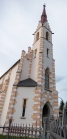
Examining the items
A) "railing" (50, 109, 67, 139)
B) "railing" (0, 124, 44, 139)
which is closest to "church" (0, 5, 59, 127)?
"railing" (0, 124, 44, 139)

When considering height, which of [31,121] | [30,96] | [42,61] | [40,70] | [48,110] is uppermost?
[42,61]

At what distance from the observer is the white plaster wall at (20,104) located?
37.4ft

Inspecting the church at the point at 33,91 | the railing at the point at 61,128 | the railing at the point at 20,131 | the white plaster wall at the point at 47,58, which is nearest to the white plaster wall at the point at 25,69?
the church at the point at 33,91

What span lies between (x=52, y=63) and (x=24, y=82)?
5.62 metres

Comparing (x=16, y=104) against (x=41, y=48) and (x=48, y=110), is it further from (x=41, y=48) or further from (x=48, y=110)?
(x=41, y=48)

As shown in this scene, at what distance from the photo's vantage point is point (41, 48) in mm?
16375

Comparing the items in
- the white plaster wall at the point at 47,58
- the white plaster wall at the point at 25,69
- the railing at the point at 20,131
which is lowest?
the railing at the point at 20,131

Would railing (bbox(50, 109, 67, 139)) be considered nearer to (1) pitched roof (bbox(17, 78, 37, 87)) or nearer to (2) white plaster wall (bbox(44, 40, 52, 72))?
(1) pitched roof (bbox(17, 78, 37, 87))

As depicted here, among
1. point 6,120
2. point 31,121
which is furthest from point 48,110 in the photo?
point 6,120

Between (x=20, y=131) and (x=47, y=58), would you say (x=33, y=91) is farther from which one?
(x=20, y=131)

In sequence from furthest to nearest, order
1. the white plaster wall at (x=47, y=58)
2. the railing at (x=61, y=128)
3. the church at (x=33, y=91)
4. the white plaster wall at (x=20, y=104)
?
the white plaster wall at (x=47, y=58), the church at (x=33, y=91), the white plaster wall at (x=20, y=104), the railing at (x=61, y=128)

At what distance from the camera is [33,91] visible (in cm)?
1273

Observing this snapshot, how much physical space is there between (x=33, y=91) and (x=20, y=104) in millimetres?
2054

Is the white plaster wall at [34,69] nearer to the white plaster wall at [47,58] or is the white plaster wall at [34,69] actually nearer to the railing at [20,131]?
the white plaster wall at [47,58]
